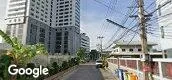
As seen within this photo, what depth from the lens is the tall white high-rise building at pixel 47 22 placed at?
10669 cm

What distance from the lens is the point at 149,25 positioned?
1523 cm

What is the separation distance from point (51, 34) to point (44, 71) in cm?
11339

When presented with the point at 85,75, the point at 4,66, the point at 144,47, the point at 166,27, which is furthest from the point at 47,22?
the point at 144,47

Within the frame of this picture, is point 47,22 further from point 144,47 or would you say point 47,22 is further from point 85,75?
point 144,47

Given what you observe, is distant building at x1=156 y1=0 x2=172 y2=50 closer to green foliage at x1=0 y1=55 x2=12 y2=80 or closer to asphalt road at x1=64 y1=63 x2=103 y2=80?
asphalt road at x1=64 y1=63 x2=103 y2=80

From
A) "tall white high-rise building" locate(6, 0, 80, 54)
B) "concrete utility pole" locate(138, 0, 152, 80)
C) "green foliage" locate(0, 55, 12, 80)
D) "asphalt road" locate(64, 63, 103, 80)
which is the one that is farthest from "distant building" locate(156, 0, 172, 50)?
"tall white high-rise building" locate(6, 0, 80, 54)

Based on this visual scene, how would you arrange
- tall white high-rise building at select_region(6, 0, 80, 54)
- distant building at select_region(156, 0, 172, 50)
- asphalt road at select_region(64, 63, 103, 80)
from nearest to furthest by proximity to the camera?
distant building at select_region(156, 0, 172, 50) < asphalt road at select_region(64, 63, 103, 80) < tall white high-rise building at select_region(6, 0, 80, 54)

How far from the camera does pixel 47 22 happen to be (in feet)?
412

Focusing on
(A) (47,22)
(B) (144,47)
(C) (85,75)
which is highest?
(A) (47,22)

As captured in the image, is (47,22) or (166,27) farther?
(47,22)

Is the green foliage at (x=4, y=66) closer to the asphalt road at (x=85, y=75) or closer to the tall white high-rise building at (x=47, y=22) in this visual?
the asphalt road at (x=85, y=75)

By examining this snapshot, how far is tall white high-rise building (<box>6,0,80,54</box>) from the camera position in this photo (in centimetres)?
10669

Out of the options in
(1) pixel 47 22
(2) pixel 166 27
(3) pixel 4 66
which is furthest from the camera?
(1) pixel 47 22

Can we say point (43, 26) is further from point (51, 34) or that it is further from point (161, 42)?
point (161, 42)
